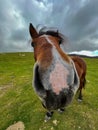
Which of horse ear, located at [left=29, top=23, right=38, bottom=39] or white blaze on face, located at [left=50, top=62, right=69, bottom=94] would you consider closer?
white blaze on face, located at [left=50, top=62, right=69, bottom=94]

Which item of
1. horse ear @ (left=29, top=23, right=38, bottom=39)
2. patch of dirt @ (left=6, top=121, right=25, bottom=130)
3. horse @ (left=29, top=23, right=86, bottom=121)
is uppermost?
horse ear @ (left=29, top=23, right=38, bottom=39)

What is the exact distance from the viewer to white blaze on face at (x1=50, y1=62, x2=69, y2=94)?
4.27 meters

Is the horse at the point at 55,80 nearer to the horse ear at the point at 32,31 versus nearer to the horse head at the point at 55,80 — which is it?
the horse head at the point at 55,80

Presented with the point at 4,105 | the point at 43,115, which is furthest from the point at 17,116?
the point at 4,105

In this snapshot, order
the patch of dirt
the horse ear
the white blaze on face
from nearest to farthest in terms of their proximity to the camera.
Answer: the white blaze on face, the horse ear, the patch of dirt

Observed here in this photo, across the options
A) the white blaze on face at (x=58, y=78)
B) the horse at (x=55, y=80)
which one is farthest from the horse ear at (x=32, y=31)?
the white blaze on face at (x=58, y=78)

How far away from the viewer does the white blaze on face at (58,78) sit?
427cm

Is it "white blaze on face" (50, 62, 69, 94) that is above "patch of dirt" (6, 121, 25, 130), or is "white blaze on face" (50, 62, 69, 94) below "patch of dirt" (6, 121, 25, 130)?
above

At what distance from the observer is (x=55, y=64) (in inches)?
176

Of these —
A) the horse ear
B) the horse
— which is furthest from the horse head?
the horse ear

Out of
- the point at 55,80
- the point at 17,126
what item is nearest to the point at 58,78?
the point at 55,80

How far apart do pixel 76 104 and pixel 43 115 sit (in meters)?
1.98

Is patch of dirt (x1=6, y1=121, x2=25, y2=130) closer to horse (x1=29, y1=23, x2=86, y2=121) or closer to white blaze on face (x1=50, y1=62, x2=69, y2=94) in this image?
horse (x1=29, y1=23, x2=86, y2=121)

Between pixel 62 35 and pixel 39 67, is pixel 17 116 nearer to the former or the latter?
pixel 62 35
